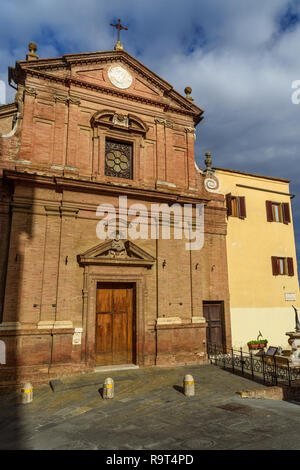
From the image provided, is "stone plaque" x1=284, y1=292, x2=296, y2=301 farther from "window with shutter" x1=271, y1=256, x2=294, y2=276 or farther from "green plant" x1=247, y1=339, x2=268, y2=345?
"green plant" x1=247, y1=339, x2=268, y2=345

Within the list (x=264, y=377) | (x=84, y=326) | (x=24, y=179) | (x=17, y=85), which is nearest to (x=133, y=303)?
(x=84, y=326)

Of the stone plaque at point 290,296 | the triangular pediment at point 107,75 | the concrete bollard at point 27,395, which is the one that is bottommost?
the concrete bollard at point 27,395

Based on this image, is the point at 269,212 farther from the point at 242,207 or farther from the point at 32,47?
the point at 32,47

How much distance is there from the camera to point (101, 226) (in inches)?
522

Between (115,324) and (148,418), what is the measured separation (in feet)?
18.1

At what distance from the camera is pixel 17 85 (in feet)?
45.4

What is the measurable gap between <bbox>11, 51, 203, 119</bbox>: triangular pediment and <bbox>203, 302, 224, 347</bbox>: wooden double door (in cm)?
963

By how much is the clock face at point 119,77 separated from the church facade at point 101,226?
53mm

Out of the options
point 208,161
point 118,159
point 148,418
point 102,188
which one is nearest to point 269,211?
point 208,161

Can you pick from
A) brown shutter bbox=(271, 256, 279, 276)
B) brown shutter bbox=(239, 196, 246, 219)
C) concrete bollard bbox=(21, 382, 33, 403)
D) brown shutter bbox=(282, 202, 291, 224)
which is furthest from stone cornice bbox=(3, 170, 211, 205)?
concrete bollard bbox=(21, 382, 33, 403)

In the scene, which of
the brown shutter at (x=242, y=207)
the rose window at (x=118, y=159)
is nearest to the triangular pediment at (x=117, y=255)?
the rose window at (x=118, y=159)

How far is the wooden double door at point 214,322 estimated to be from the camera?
51.3ft

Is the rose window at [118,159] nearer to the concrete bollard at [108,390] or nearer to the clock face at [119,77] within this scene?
the clock face at [119,77]
